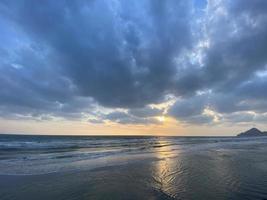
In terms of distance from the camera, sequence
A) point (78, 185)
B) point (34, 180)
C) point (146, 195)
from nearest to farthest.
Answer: point (146, 195)
point (78, 185)
point (34, 180)

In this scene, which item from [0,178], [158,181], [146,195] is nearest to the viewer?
[146,195]

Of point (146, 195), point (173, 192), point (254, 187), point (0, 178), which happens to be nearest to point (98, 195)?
point (146, 195)

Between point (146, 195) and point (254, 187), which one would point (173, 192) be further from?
point (254, 187)

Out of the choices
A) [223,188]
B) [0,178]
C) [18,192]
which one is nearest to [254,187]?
[223,188]

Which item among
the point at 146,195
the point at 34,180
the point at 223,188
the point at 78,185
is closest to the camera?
the point at 146,195

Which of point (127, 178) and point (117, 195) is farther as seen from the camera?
point (127, 178)

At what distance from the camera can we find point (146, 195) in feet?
29.6

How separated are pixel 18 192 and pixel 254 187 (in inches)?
441

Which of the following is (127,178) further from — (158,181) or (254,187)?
(254,187)

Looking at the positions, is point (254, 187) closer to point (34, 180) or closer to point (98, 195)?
→ point (98, 195)

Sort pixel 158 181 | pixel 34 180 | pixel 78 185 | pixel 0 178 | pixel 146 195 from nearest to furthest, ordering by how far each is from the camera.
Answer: pixel 146 195
pixel 78 185
pixel 158 181
pixel 34 180
pixel 0 178

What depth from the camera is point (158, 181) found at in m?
11.7

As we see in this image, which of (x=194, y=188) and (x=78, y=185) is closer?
(x=194, y=188)

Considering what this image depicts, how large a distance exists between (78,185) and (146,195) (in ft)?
13.1
